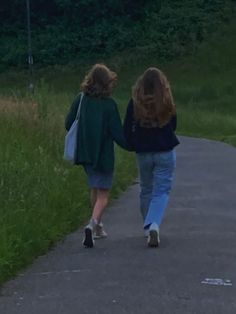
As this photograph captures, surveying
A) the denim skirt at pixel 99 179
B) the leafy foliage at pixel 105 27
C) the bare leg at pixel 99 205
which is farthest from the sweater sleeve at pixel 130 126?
the leafy foliage at pixel 105 27

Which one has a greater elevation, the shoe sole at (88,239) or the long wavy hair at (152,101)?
the long wavy hair at (152,101)

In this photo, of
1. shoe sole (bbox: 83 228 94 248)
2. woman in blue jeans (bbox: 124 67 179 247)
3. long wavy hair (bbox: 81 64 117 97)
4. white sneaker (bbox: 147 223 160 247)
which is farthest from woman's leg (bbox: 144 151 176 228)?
long wavy hair (bbox: 81 64 117 97)

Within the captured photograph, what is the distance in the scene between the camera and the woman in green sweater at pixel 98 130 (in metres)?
10.3

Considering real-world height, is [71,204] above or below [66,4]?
above

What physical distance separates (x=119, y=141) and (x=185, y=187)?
5633 millimetres

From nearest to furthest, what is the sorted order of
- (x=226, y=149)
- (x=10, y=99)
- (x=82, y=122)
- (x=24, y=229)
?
(x=24, y=229), (x=82, y=122), (x=10, y=99), (x=226, y=149)

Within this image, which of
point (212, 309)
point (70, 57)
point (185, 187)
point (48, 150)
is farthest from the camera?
point (70, 57)

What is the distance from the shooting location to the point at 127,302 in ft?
25.5

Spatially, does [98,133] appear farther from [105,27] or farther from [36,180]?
[105,27]

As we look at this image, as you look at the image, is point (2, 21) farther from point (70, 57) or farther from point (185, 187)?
point (185, 187)

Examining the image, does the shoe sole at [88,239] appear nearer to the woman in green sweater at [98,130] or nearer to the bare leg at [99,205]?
the woman in green sweater at [98,130]

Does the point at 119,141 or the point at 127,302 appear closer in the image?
the point at 127,302

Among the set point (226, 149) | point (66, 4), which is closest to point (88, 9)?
point (66, 4)

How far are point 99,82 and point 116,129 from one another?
48 cm
